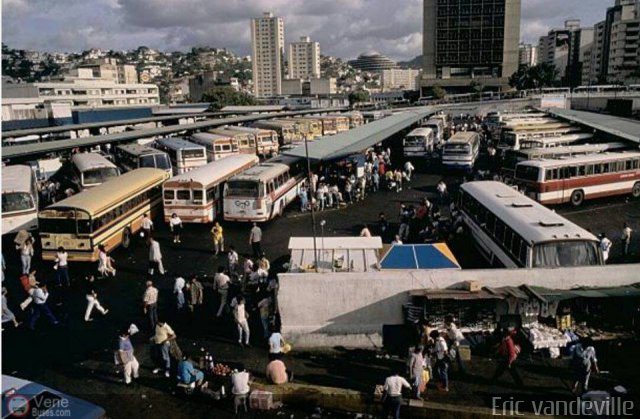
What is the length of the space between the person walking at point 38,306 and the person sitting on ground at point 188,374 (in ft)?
18.7

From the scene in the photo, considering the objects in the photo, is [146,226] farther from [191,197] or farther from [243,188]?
[243,188]

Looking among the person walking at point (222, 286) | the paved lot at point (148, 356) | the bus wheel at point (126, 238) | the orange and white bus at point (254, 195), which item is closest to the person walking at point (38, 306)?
the paved lot at point (148, 356)

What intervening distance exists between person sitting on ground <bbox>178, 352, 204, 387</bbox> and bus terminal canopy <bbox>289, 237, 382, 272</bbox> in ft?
13.2

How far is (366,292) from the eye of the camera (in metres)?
13.8

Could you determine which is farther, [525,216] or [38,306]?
[525,216]

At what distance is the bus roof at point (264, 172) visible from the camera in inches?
967

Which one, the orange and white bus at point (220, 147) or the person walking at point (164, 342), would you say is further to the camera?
the orange and white bus at point (220, 147)

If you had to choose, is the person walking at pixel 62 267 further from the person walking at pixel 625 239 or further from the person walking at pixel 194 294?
the person walking at pixel 625 239

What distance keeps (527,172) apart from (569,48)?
6617 inches

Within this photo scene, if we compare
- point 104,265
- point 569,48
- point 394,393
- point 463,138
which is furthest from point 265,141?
point 569,48

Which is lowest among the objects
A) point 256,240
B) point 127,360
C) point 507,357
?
point 507,357

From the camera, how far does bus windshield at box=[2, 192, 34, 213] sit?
73.1 feet

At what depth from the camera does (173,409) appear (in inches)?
449

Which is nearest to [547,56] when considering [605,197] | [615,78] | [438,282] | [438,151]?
[615,78]
